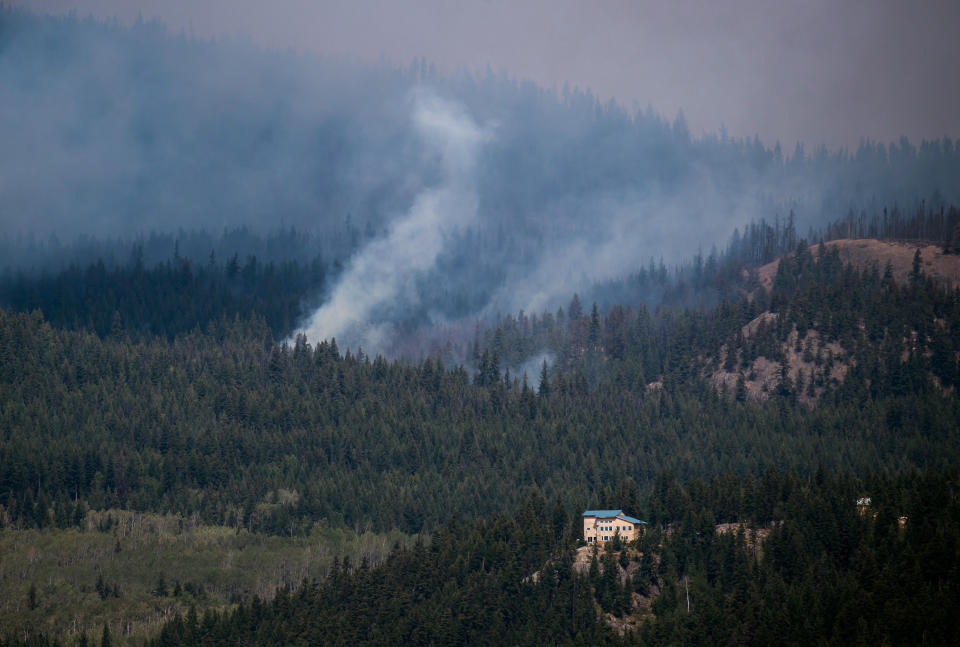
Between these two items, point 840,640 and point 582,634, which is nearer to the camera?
point 840,640

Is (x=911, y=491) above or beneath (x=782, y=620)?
above

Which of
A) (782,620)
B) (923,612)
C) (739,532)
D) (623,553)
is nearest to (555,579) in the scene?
(623,553)

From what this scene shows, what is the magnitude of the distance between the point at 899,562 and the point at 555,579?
4455 cm

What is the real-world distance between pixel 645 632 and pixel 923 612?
1356 inches

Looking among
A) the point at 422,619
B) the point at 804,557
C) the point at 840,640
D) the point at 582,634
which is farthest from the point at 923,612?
the point at 422,619

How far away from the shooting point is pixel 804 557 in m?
186

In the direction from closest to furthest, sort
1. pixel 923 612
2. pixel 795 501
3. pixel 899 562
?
pixel 923 612
pixel 899 562
pixel 795 501

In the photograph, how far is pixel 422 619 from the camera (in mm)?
198000

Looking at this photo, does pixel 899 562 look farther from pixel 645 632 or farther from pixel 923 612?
pixel 645 632

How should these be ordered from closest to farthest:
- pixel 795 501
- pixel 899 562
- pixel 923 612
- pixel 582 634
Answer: pixel 923 612 → pixel 899 562 → pixel 582 634 → pixel 795 501

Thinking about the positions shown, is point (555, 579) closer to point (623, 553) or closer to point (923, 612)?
point (623, 553)

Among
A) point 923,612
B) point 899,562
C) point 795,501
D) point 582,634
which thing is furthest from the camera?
point 795,501

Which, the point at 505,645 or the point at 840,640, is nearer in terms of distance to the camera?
the point at 840,640

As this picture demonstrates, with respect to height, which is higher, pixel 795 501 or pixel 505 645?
pixel 795 501
